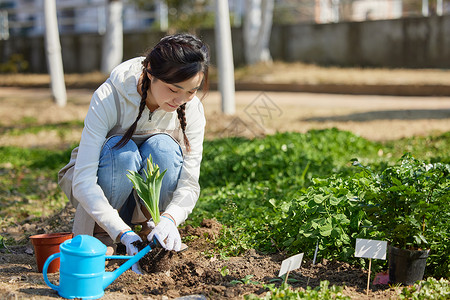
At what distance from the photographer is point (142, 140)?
2.89m

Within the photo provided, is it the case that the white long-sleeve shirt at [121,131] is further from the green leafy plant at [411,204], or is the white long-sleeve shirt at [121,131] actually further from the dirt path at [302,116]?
the dirt path at [302,116]

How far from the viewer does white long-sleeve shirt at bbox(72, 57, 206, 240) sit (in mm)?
2523

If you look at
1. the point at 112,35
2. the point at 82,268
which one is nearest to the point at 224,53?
the point at 82,268

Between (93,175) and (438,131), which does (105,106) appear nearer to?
(93,175)

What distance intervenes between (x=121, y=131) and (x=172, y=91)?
1.40 ft

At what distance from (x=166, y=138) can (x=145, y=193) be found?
15.1 inches

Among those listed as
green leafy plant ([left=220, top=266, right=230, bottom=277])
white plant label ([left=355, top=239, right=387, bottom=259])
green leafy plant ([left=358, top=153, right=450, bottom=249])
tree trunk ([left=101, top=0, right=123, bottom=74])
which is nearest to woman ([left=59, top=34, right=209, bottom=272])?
green leafy plant ([left=220, top=266, right=230, bottom=277])

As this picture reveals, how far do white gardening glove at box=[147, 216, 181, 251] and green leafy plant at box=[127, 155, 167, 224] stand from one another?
0.08 m

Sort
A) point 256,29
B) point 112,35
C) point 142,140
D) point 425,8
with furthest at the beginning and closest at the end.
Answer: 1. point 112,35
2. point 256,29
3. point 425,8
4. point 142,140

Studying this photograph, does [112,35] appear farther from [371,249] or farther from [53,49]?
[371,249]

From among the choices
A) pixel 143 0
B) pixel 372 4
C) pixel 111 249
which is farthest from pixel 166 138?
pixel 372 4

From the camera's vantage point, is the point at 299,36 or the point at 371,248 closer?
the point at 371,248

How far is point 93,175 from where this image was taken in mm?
2580

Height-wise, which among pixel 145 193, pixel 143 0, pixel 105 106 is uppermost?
pixel 143 0
